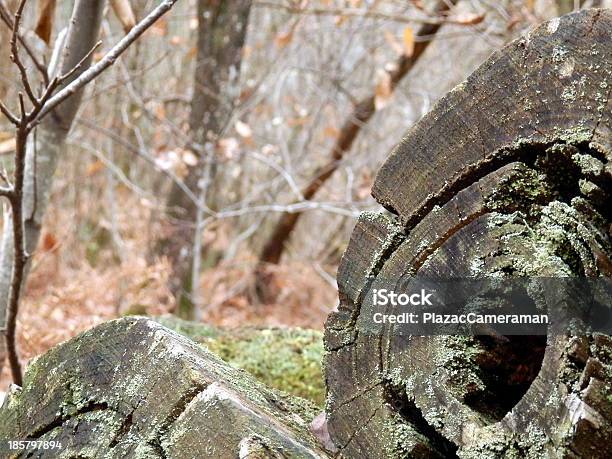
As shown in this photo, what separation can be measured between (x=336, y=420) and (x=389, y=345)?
225 mm

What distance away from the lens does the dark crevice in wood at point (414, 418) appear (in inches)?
60.1

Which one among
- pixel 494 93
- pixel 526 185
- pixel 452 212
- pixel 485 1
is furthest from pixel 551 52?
pixel 485 1

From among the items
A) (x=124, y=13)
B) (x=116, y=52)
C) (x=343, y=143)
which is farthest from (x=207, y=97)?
(x=116, y=52)

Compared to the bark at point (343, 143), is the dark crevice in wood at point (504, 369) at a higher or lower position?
lower

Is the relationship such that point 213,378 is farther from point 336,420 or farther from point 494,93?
point 494,93

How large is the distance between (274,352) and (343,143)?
16.4 feet

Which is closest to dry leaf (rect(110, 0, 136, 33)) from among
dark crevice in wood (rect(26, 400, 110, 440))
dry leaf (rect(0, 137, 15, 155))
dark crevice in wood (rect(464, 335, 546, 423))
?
dry leaf (rect(0, 137, 15, 155))

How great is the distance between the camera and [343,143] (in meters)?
7.59

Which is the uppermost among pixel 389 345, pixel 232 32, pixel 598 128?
pixel 232 32

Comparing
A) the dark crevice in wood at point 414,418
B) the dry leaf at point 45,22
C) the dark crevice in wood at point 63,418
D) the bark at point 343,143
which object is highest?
the bark at point 343,143

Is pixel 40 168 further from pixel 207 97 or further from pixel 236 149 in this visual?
pixel 236 149

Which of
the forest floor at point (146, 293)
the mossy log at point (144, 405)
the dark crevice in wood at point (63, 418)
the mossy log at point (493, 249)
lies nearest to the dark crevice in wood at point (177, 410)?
the mossy log at point (144, 405)

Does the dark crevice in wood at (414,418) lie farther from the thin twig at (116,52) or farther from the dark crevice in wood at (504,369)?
the thin twig at (116,52)

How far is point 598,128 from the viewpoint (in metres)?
1.36
